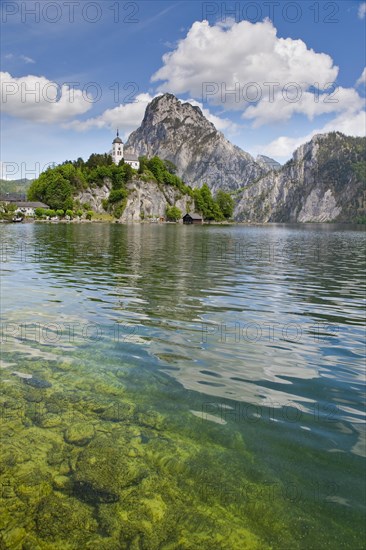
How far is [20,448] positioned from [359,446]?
6403 millimetres

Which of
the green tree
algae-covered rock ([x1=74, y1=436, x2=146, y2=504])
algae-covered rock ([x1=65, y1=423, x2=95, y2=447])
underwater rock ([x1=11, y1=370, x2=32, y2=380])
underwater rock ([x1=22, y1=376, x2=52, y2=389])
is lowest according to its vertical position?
algae-covered rock ([x1=74, y1=436, x2=146, y2=504])

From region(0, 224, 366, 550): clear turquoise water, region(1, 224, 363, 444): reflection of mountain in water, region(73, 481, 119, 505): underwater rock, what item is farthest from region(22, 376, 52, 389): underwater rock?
region(73, 481, 119, 505): underwater rock

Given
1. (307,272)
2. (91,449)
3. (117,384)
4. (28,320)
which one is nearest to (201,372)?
(117,384)

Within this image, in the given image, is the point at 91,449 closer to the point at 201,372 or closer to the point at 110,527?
the point at 110,527

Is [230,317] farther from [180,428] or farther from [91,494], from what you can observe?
[91,494]

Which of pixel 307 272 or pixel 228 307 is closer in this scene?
pixel 228 307

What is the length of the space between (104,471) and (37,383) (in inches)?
166

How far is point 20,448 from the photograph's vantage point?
704 centimetres

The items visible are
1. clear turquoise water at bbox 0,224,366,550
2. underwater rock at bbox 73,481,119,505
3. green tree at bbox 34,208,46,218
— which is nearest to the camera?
clear turquoise water at bbox 0,224,366,550

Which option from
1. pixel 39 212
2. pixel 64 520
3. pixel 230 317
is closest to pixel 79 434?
pixel 64 520

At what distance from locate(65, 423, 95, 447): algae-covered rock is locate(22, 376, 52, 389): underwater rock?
223 cm

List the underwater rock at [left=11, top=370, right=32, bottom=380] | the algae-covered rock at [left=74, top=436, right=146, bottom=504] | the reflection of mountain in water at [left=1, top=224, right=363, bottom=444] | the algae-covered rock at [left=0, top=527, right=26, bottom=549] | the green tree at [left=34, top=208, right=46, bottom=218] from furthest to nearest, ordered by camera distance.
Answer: the green tree at [left=34, top=208, right=46, bottom=218], the reflection of mountain in water at [left=1, top=224, right=363, bottom=444], the underwater rock at [left=11, top=370, right=32, bottom=380], the algae-covered rock at [left=74, top=436, right=146, bottom=504], the algae-covered rock at [left=0, top=527, right=26, bottom=549]

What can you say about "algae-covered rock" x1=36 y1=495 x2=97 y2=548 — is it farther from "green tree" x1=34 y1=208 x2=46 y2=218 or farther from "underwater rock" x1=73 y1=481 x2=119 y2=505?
"green tree" x1=34 y1=208 x2=46 y2=218

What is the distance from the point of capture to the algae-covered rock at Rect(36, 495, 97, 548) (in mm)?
5051
